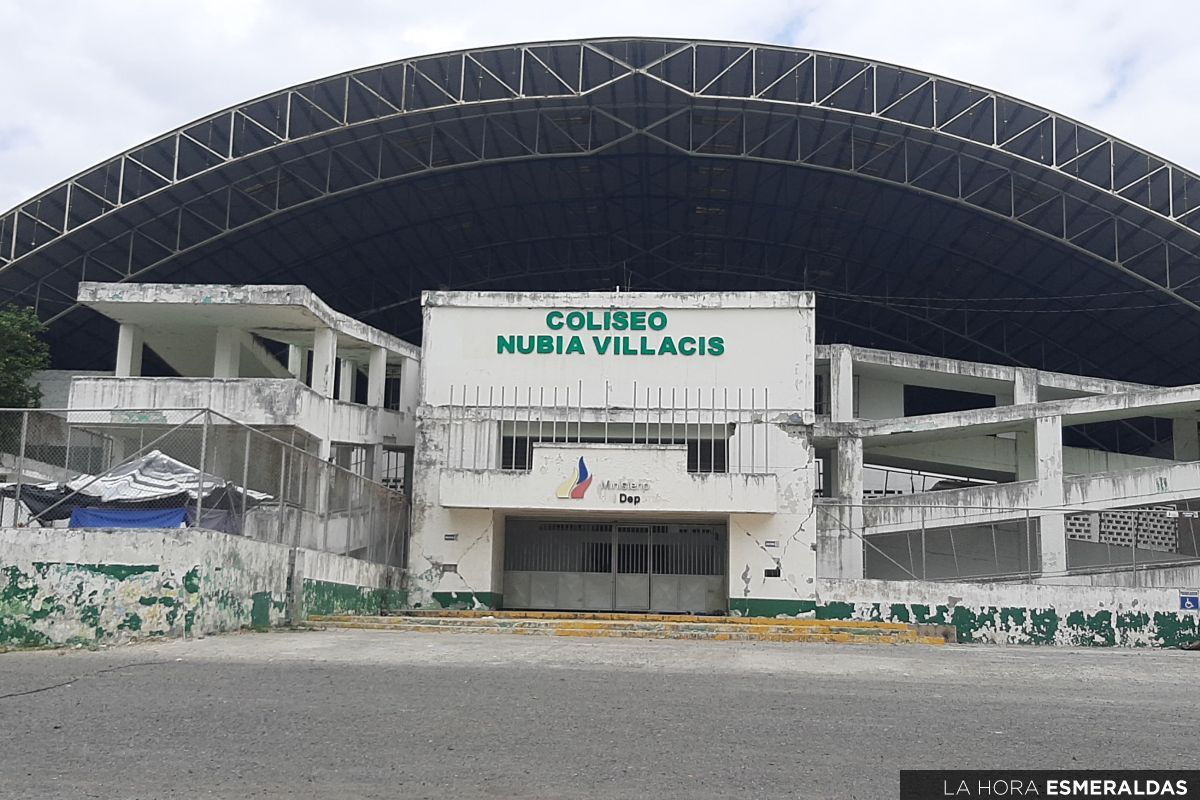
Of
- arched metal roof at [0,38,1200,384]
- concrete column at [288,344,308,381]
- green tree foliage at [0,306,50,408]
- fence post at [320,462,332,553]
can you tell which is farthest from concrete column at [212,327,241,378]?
fence post at [320,462,332,553]

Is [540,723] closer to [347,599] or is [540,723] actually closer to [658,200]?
[347,599]

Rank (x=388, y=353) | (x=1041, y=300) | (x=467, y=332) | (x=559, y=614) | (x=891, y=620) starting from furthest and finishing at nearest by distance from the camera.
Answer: (x=1041, y=300) < (x=388, y=353) < (x=467, y=332) < (x=891, y=620) < (x=559, y=614)

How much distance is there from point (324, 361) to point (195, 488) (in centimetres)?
1534

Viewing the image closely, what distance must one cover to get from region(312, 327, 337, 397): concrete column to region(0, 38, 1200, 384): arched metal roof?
8515 millimetres

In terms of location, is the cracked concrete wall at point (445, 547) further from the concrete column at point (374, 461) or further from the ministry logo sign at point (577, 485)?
the concrete column at point (374, 461)

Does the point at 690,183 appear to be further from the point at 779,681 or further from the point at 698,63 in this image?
the point at 779,681

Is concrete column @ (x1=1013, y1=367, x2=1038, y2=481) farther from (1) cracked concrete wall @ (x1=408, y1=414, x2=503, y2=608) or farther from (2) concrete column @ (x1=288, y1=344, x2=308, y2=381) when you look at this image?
(2) concrete column @ (x1=288, y1=344, x2=308, y2=381)

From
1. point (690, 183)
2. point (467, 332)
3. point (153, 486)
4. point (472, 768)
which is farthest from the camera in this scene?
point (690, 183)

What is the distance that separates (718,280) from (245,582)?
38.6m

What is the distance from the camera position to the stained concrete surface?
24.4 ft

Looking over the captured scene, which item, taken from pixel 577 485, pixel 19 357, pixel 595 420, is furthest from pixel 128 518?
pixel 19 357

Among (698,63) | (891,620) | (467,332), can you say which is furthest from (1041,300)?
(467,332)

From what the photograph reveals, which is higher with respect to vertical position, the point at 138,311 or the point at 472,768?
the point at 138,311

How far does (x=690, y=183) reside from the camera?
145ft
